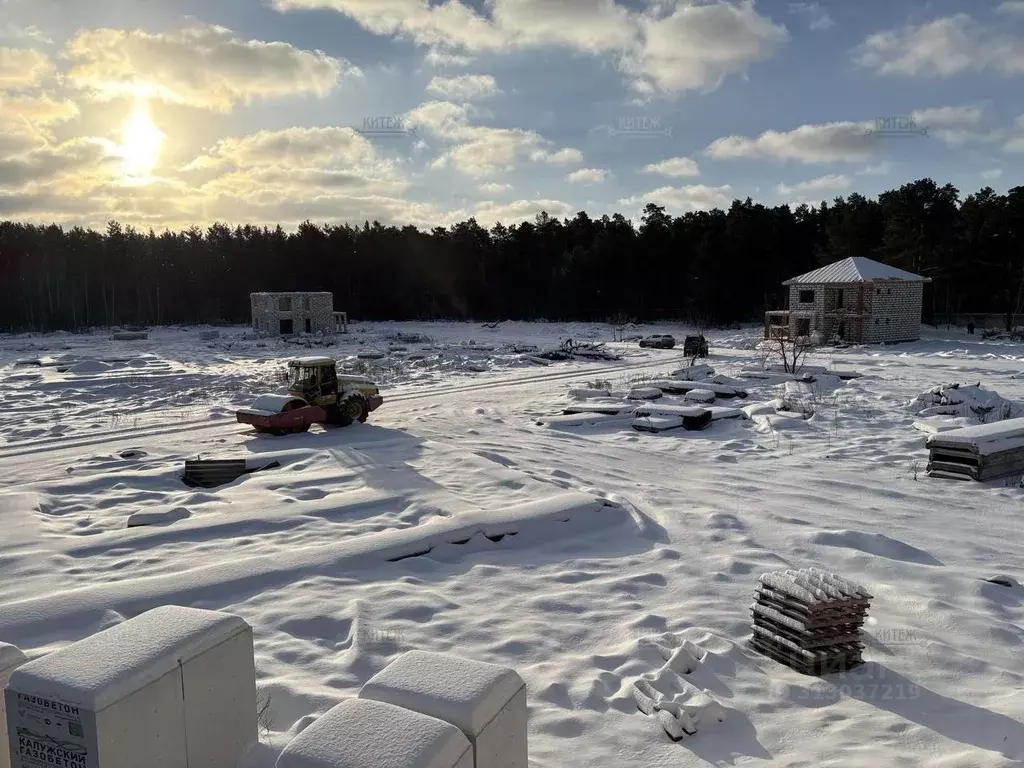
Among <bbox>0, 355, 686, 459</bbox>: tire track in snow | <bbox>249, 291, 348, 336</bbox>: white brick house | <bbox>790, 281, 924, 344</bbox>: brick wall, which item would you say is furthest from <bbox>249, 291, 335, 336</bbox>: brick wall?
<bbox>790, 281, 924, 344</bbox>: brick wall

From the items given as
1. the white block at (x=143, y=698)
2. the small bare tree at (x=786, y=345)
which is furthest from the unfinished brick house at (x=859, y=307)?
the white block at (x=143, y=698)

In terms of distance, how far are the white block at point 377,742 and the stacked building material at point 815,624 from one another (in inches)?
161

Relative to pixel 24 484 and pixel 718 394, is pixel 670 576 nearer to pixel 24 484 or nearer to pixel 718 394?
pixel 24 484

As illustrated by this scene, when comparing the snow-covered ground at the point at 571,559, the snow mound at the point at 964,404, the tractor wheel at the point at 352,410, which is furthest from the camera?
the tractor wheel at the point at 352,410

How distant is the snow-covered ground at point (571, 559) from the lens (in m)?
6.12

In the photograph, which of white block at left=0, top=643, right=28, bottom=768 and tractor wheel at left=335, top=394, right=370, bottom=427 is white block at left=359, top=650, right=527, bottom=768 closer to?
white block at left=0, top=643, right=28, bottom=768

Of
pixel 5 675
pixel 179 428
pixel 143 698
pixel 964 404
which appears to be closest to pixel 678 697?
pixel 143 698

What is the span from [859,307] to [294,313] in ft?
120

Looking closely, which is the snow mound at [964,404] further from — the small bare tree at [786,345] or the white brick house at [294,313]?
the white brick house at [294,313]

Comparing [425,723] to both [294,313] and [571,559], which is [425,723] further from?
[294,313]

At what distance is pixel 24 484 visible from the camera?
13.3 metres

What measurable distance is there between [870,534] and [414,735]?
8.43m

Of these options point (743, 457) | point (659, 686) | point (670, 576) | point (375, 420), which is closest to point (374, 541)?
point (670, 576)

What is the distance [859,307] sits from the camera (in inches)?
1683
